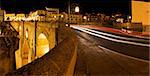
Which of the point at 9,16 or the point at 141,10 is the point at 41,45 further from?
the point at 9,16

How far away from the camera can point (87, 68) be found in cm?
461

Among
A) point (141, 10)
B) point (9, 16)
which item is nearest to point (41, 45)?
point (141, 10)

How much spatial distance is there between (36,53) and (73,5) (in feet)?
18.3

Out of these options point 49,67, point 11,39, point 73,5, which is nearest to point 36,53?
point 73,5

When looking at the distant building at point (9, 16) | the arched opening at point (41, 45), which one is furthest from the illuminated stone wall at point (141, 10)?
the distant building at point (9, 16)

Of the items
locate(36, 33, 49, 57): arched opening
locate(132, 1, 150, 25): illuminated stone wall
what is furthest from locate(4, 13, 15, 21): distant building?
locate(132, 1, 150, 25): illuminated stone wall

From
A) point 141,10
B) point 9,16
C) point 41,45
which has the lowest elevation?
point 41,45

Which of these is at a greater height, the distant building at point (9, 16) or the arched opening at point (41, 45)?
the distant building at point (9, 16)

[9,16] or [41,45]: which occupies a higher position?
[9,16]

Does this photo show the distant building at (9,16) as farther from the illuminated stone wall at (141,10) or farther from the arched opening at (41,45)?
the illuminated stone wall at (141,10)

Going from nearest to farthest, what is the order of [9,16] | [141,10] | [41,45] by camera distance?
[141,10] → [41,45] → [9,16]

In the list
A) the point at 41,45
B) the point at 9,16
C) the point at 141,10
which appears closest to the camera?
the point at 141,10

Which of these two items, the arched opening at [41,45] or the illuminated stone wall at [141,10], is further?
the arched opening at [41,45]

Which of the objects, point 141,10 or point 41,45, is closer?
point 141,10
